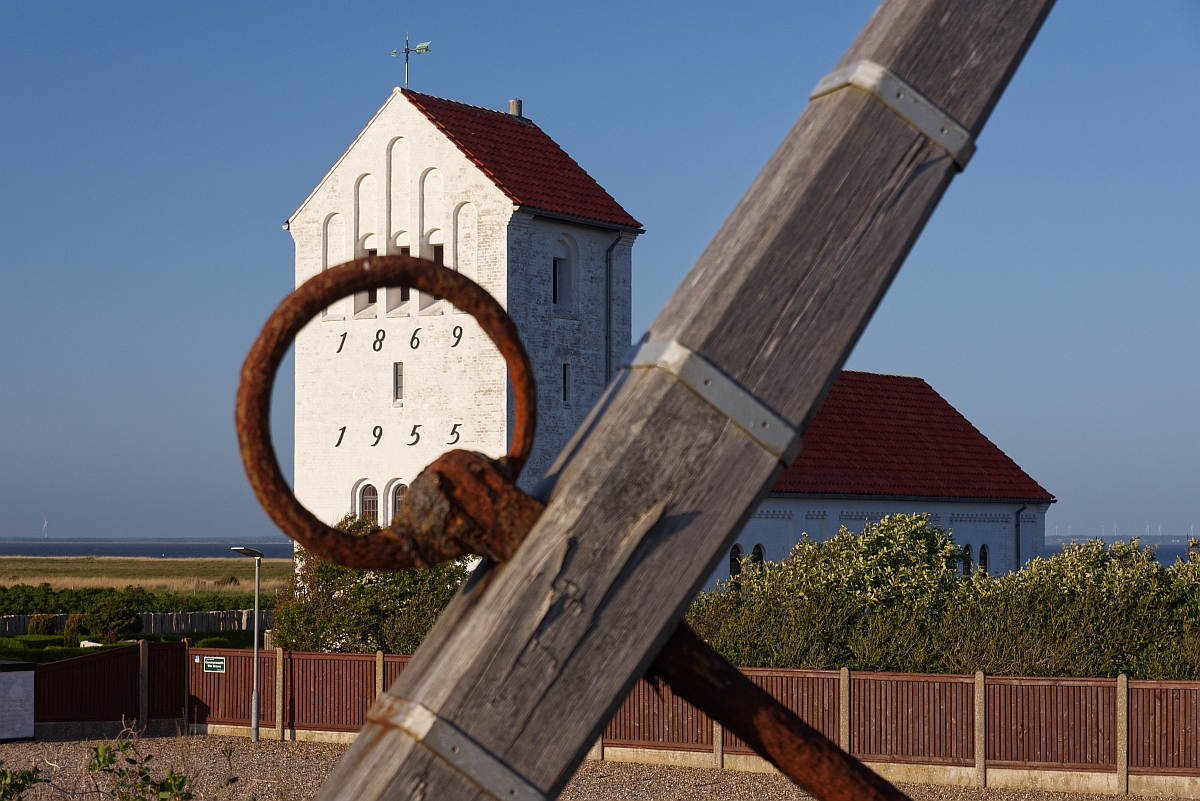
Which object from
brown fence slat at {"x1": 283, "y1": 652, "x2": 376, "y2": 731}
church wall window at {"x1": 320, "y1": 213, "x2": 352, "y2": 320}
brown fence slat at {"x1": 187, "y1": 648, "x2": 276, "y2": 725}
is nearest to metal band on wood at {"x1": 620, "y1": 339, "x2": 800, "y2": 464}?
brown fence slat at {"x1": 283, "y1": 652, "x2": 376, "y2": 731}

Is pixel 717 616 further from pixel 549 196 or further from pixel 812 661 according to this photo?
pixel 549 196

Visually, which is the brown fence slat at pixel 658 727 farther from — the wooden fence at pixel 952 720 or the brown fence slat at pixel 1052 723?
the brown fence slat at pixel 1052 723

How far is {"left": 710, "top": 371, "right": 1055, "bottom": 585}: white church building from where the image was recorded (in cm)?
3850

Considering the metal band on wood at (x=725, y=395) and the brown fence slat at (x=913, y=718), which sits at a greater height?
the metal band on wood at (x=725, y=395)

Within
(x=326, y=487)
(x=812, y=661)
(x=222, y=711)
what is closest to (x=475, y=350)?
(x=326, y=487)

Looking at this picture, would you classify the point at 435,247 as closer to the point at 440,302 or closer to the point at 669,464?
the point at 440,302

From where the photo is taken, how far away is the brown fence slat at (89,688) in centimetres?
2648

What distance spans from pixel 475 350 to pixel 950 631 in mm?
17386

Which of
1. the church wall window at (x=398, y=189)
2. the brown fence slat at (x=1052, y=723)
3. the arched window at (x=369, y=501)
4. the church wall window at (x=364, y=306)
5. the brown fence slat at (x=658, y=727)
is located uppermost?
the church wall window at (x=398, y=189)

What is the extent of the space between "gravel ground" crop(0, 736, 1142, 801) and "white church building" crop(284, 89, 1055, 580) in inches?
473

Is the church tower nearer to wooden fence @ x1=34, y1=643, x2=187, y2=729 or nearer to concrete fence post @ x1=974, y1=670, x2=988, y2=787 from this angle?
wooden fence @ x1=34, y1=643, x2=187, y2=729

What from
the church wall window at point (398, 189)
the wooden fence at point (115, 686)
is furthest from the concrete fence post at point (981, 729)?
the church wall window at point (398, 189)

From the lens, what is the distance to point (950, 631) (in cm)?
2278

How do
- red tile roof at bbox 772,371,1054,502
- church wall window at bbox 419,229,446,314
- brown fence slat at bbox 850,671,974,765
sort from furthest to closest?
red tile roof at bbox 772,371,1054,502 < church wall window at bbox 419,229,446,314 < brown fence slat at bbox 850,671,974,765
